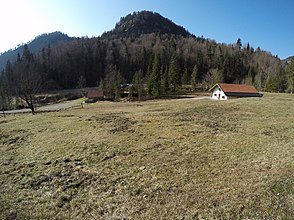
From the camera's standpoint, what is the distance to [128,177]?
44.0 ft

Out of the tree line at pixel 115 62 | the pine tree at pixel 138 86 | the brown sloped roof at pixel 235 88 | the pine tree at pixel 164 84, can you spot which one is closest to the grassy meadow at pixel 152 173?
the brown sloped roof at pixel 235 88

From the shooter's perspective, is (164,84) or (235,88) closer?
(235,88)

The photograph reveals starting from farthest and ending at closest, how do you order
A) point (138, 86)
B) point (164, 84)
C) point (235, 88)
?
point (164, 84), point (138, 86), point (235, 88)

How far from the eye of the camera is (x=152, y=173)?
13.7 metres

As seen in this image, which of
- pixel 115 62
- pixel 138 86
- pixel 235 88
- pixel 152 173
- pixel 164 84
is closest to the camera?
pixel 152 173

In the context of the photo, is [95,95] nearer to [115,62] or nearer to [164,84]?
[164,84]

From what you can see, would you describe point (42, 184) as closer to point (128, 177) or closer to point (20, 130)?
point (128, 177)

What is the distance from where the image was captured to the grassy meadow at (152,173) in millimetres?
10078

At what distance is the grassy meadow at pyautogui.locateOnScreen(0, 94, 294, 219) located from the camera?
33.1ft

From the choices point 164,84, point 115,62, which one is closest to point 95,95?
point 164,84

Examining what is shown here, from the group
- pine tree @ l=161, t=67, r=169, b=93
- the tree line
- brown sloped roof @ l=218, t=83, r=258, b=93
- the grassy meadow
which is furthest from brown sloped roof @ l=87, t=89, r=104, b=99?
the grassy meadow

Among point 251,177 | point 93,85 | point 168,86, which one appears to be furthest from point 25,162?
point 93,85

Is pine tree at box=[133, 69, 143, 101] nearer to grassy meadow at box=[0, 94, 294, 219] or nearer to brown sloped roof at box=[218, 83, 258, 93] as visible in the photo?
brown sloped roof at box=[218, 83, 258, 93]

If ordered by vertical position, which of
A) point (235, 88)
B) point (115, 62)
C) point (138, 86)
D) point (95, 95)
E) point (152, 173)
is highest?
point (115, 62)
